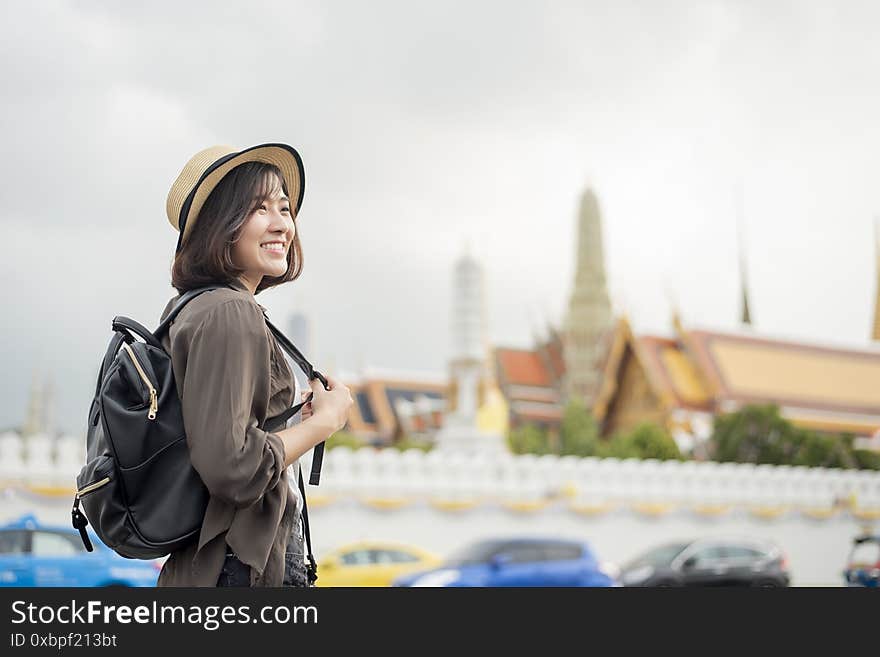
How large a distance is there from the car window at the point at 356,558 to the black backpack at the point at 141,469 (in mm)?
8111

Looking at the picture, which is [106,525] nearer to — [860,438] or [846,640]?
[846,640]

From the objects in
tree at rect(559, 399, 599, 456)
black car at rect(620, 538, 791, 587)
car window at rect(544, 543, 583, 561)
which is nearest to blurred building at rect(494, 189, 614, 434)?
tree at rect(559, 399, 599, 456)

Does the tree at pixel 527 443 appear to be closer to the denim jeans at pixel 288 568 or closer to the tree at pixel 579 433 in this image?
the tree at pixel 579 433

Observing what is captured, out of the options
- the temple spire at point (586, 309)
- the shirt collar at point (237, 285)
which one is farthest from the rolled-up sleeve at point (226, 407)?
the temple spire at point (586, 309)

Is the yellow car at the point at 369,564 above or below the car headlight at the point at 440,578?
above

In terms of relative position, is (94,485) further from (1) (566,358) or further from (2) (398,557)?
(1) (566,358)

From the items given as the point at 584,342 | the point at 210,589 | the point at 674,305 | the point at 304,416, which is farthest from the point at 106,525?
the point at 584,342

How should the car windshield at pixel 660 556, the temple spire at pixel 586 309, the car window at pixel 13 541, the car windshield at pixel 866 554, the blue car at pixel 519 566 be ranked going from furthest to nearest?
the temple spire at pixel 586 309, the car windshield at pixel 866 554, the car windshield at pixel 660 556, the blue car at pixel 519 566, the car window at pixel 13 541

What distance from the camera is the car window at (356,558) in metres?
9.12

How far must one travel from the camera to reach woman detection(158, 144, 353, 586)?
1123 mm

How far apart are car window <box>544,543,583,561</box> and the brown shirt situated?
8280 mm

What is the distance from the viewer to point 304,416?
1.28 metres

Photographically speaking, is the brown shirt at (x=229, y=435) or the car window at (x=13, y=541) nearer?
the brown shirt at (x=229, y=435)

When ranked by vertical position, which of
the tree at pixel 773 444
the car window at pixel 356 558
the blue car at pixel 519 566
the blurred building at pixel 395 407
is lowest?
the blue car at pixel 519 566
